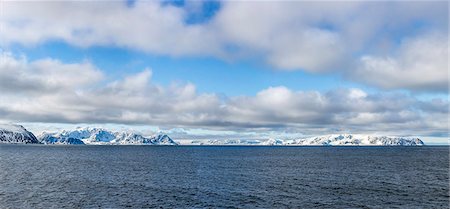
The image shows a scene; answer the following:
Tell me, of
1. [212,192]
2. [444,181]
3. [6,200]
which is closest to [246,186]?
[212,192]

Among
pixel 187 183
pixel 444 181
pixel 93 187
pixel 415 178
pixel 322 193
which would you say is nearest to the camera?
pixel 322 193

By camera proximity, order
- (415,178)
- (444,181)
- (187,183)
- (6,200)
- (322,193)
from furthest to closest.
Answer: (415,178), (444,181), (187,183), (322,193), (6,200)

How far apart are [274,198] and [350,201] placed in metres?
15.3

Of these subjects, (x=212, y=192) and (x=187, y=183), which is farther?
(x=187, y=183)

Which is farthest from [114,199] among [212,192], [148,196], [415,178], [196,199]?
[415,178]

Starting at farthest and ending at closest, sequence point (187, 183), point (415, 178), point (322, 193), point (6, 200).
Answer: point (415, 178), point (187, 183), point (322, 193), point (6, 200)

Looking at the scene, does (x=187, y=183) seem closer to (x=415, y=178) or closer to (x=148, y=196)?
(x=148, y=196)

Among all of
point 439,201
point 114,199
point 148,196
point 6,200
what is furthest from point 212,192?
point 439,201

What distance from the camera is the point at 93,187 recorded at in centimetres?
8688

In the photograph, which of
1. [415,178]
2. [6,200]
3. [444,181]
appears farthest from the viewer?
[415,178]

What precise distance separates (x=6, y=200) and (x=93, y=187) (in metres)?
21.0

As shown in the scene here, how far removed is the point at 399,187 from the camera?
8994cm

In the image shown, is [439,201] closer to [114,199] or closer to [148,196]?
[148,196]

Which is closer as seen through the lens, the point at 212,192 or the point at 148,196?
the point at 148,196
